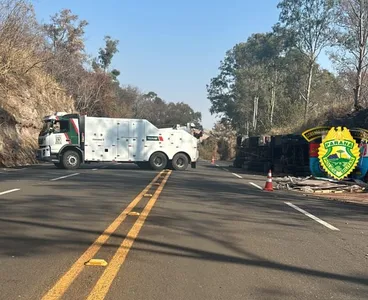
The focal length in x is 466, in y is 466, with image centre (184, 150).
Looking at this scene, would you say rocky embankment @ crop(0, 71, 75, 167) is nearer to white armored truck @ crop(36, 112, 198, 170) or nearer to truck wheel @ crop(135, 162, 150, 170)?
white armored truck @ crop(36, 112, 198, 170)

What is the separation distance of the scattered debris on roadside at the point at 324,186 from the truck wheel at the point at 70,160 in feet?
38.0

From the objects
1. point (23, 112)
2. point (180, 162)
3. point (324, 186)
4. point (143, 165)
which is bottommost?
point (324, 186)

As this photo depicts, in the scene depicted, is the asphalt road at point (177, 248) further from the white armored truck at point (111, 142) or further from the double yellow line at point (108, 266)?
the white armored truck at point (111, 142)

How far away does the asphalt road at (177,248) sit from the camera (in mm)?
5016

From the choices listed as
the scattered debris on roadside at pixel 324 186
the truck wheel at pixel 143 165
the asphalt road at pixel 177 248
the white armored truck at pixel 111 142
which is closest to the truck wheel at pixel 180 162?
the white armored truck at pixel 111 142

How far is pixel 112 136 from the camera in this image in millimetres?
25312

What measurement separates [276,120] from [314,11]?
12554 millimetres

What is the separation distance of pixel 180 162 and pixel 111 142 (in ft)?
13.0

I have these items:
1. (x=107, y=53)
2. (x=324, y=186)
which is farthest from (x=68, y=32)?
(x=324, y=186)

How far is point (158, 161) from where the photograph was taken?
25.7 meters

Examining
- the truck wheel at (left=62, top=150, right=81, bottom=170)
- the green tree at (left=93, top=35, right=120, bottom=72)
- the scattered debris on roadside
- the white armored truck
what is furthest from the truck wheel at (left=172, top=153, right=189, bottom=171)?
the green tree at (left=93, top=35, right=120, bottom=72)

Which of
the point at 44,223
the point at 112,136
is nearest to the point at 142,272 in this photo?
the point at 44,223

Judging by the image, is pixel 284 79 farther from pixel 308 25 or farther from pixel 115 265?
pixel 115 265

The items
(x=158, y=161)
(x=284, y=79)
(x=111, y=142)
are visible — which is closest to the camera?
(x=111, y=142)
